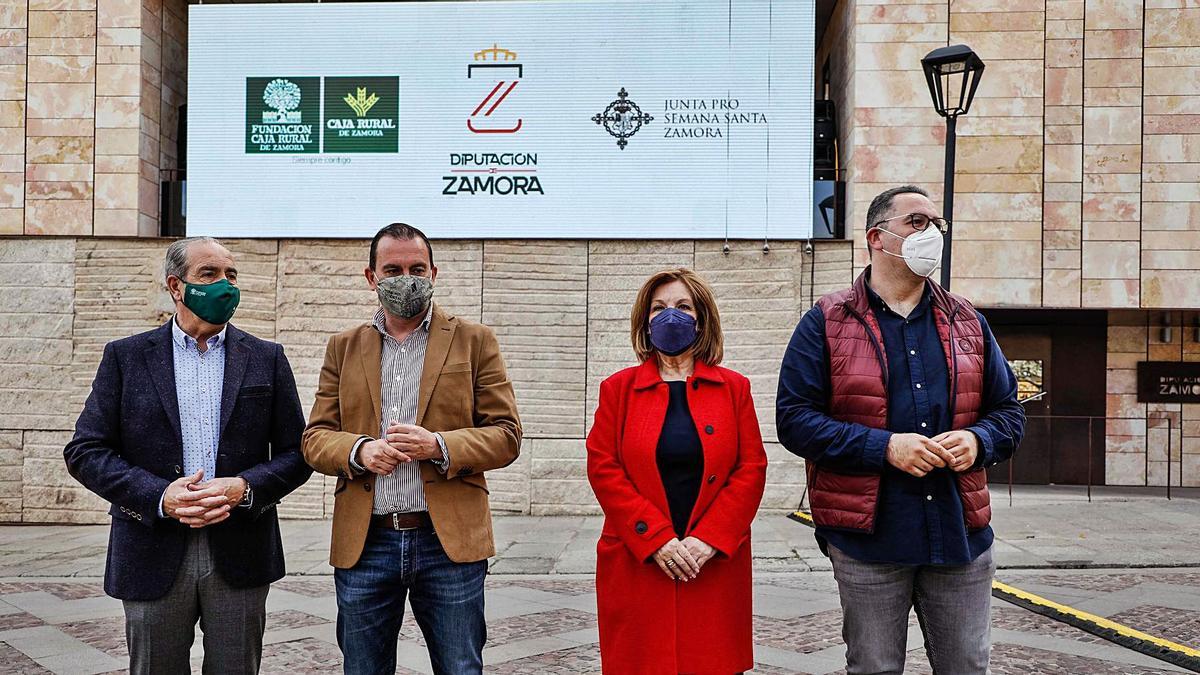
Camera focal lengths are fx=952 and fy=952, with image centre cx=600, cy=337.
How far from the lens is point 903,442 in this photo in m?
3.26

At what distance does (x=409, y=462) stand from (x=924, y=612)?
1963 mm

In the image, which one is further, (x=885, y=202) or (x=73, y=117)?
(x=73, y=117)

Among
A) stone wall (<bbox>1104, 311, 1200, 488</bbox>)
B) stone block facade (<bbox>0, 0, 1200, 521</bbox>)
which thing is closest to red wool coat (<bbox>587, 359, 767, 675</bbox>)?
stone block facade (<bbox>0, 0, 1200, 521</bbox>)

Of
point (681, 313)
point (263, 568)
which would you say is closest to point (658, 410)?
point (681, 313)

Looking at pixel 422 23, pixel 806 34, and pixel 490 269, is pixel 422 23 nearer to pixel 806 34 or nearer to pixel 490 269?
pixel 490 269

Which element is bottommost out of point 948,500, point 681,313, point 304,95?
point 948,500

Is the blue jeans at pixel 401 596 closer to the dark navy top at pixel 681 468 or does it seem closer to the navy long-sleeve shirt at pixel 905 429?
the dark navy top at pixel 681 468

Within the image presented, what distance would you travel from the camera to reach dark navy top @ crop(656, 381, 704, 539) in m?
3.51

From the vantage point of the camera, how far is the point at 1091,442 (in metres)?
12.3

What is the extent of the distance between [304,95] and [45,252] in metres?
3.52

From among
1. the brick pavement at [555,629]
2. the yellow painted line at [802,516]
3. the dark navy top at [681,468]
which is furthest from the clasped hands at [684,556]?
the yellow painted line at [802,516]

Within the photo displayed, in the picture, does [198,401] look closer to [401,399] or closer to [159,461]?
[159,461]

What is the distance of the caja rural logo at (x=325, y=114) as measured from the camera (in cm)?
1119

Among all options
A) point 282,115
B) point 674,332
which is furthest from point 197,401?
point 282,115
